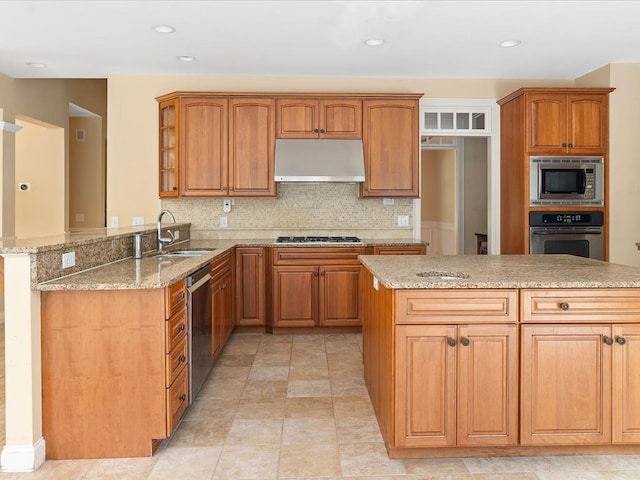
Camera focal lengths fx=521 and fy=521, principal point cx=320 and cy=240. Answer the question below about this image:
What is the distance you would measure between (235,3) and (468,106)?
2903 mm

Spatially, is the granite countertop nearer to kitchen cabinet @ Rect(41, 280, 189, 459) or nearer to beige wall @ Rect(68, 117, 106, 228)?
kitchen cabinet @ Rect(41, 280, 189, 459)

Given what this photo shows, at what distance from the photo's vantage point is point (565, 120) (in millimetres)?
4750

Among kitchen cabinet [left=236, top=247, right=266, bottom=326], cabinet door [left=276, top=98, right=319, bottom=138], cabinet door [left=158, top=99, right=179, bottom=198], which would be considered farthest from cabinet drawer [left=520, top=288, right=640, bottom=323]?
cabinet door [left=158, top=99, right=179, bottom=198]

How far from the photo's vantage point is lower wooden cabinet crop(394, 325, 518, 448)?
2311 mm

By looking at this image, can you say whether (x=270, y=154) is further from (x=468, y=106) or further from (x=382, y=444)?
(x=382, y=444)

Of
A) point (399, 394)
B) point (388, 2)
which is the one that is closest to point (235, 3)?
point (388, 2)

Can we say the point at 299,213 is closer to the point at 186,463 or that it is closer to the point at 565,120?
the point at 565,120

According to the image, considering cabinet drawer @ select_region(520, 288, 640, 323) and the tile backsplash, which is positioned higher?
the tile backsplash

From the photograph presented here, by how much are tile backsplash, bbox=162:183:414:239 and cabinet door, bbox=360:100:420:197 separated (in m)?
0.39

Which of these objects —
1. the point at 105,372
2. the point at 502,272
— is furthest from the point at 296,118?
the point at 105,372

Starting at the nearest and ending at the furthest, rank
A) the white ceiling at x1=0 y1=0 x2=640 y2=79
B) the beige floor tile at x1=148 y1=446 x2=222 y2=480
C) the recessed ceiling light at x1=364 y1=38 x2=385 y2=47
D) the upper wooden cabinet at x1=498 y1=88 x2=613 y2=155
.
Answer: the beige floor tile at x1=148 y1=446 x2=222 y2=480 → the white ceiling at x1=0 y1=0 x2=640 y2=79 → the recessed ceiling light at x1=364 y1=38 x2=385 y2=47 → the upper wooden cabinet at x1=498 y1=88 x2=613 y2=155

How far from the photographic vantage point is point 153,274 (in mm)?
2680

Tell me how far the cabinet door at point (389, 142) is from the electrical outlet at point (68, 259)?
9.93 feet

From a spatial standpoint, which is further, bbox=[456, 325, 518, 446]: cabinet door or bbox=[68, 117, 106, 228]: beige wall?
bbox=[68, 117, 106, 228]: beige wall
